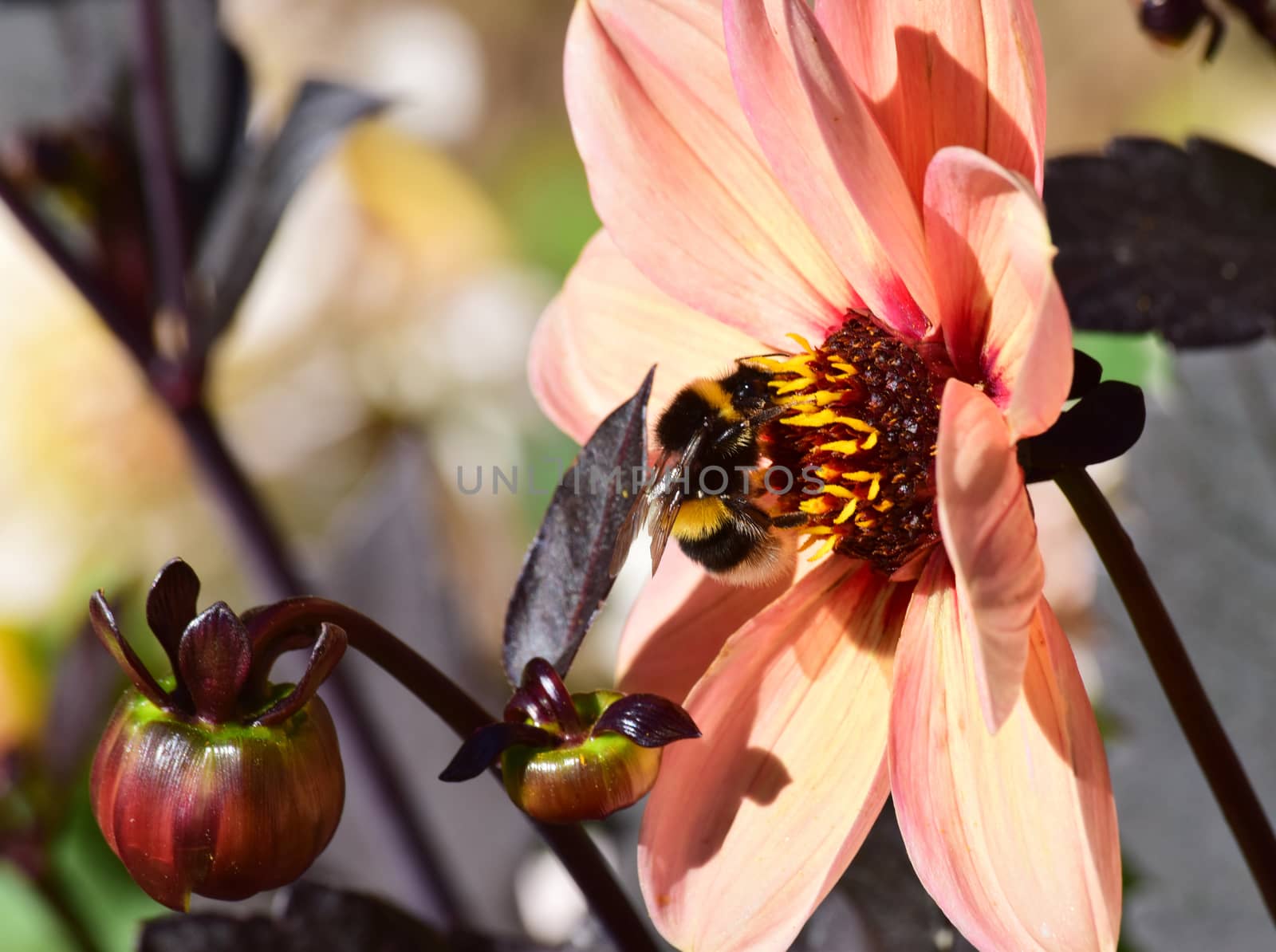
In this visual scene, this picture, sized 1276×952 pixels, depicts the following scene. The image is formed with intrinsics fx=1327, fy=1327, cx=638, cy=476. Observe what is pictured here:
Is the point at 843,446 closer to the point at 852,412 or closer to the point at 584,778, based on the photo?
the point at 852,412

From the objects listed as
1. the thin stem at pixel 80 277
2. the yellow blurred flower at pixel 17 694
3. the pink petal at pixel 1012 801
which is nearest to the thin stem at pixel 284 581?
the thin stem at pixel 80 277

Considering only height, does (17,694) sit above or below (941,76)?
below

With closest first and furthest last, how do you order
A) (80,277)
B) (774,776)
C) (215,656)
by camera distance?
(215,656)
(774,776)
(80,277)

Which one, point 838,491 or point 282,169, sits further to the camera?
point 282,169

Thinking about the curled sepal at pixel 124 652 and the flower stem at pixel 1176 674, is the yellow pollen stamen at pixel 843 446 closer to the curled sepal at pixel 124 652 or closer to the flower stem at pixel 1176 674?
the flower stem at pixel 1176 674

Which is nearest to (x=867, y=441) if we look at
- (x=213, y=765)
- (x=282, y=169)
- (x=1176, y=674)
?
(x=1176, y=674)

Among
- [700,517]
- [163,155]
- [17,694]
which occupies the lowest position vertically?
[17,694]
